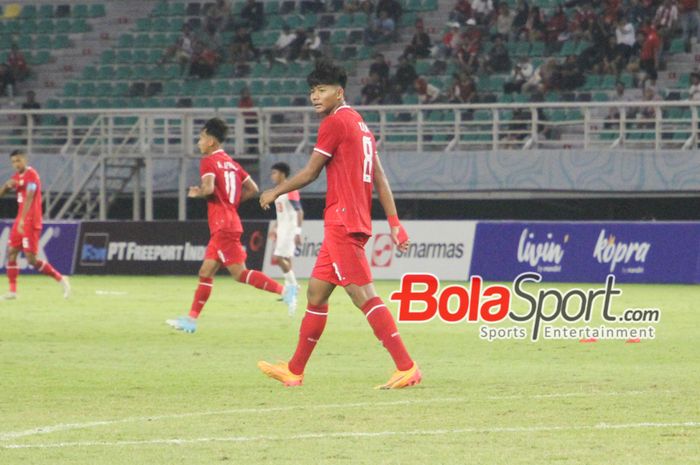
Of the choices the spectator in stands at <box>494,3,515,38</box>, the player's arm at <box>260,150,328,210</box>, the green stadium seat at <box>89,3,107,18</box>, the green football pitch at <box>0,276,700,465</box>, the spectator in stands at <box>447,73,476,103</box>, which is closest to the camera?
the green football pitch at <box>0,276,700,465</box>

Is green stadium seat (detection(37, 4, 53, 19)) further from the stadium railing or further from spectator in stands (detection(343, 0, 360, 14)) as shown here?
spectator in stands (detection(343, 0, 360, 14))

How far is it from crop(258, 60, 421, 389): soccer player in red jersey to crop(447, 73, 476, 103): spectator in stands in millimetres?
23274

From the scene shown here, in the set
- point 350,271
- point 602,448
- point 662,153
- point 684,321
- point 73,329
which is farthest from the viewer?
point 662,153

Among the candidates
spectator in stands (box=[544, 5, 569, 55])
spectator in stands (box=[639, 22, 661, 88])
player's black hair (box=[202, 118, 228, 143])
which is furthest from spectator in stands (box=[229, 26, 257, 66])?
player's black hair (box=[202, 118, 228, 143])

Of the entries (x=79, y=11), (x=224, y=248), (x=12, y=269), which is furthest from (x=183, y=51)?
(x=224, y=248)

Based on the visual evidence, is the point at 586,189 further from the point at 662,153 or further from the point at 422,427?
the point at 422,427

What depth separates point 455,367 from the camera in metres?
13.4

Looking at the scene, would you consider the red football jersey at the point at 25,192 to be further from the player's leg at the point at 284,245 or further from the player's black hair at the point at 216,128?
the player's black hair at the point at 216,128

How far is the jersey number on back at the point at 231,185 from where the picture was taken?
17203 millimetres

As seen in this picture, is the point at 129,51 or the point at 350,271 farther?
the point at 129,51

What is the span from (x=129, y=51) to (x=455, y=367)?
92.7 feet

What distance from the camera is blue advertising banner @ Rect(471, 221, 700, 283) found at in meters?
27.8

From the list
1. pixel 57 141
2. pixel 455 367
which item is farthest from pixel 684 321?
pixel 57 141

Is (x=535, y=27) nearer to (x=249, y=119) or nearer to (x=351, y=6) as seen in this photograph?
(x=351, y=6)
